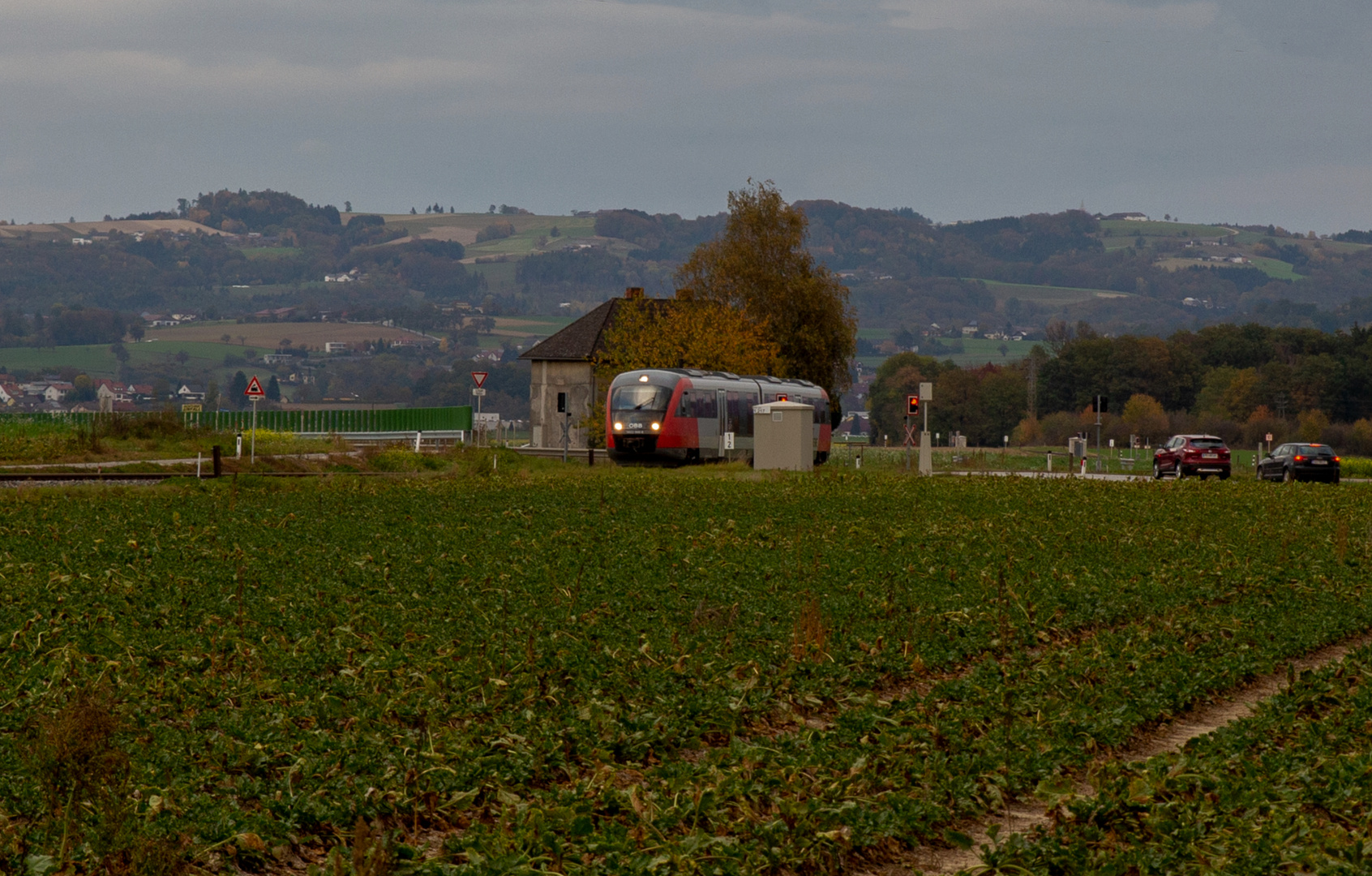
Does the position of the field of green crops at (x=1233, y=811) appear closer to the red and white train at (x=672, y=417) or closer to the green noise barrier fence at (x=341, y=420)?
the red and white train at (x=672, y=417)

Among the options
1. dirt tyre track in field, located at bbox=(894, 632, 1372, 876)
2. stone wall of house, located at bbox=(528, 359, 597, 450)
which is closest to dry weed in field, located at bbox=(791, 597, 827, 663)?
dirt tyre track in field, located at bbox=(894, 632, 1372, 876)

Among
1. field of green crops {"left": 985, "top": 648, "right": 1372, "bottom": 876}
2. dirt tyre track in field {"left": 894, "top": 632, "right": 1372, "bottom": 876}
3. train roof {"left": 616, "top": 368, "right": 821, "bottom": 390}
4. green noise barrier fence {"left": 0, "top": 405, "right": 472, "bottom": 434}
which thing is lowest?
dirt tyre track in field {"left": 894, "top": 632, "right": 1372, "bottom": 876}

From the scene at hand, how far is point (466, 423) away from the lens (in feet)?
243

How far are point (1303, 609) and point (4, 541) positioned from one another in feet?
47.5

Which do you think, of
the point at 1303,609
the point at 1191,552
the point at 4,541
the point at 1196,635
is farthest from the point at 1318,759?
the point at 4,541

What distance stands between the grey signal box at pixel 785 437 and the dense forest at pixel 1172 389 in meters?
76.8

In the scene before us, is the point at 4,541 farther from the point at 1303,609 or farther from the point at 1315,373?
the point at 1315,373

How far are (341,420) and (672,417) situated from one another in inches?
1020

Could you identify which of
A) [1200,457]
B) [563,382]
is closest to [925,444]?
[1200,457]

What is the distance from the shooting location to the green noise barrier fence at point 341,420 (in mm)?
57469

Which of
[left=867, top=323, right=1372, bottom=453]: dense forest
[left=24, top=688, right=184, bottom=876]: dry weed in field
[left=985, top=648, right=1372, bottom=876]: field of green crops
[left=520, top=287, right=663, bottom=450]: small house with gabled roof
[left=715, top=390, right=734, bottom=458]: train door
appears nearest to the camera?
[left=24, top=688, right=184, bottom=876]: dry weed in field

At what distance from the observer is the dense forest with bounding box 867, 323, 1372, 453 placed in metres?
125

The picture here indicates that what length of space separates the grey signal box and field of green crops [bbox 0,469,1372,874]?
20074 millimetres

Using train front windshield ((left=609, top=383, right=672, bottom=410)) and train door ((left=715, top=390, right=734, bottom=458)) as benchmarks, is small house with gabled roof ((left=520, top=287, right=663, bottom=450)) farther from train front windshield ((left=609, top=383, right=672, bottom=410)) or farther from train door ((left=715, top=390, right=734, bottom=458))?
train front windshield ((left=609, top=383, right=672, bottom=410))
